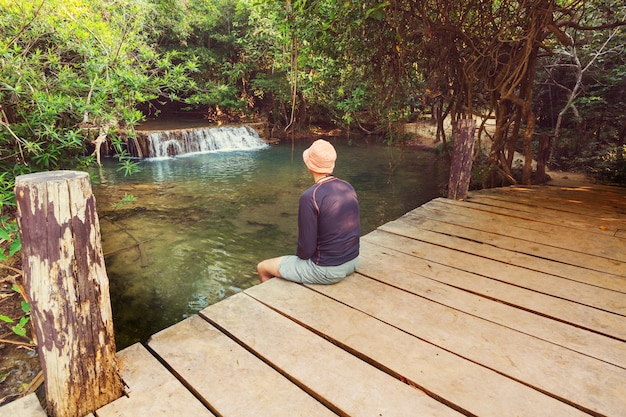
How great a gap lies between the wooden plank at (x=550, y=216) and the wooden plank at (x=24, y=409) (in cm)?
462

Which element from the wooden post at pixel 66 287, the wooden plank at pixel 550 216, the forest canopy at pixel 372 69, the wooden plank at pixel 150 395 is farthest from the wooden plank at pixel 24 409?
the wooden plank at pixel 550 216

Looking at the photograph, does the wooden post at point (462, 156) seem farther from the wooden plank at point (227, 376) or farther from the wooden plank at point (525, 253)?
the wooden plank at point (227, 376)

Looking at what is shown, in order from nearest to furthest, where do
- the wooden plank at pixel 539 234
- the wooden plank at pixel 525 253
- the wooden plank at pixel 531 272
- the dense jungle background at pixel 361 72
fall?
the wooden plank at pixel 531 272 < the wooden plank at pixel 525 253 < the wooden plank at pixel 539 234 < the dense jungle background at pixel 361 72

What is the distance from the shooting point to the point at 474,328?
2.25 meters

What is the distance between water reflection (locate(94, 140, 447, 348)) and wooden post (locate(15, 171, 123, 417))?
2708 millimetres

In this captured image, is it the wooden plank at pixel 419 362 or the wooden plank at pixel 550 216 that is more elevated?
the wooden plank at pixel 550 216

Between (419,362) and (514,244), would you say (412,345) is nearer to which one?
(419,362)

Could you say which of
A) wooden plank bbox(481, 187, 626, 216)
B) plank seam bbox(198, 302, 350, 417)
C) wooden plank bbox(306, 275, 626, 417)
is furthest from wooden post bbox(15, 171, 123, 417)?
wooden plank bbox(481, 187, 626, 216)

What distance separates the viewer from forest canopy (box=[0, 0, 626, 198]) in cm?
389

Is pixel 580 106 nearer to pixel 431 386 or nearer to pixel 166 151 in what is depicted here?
pixel 431 386

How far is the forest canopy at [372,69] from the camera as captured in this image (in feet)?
12.8

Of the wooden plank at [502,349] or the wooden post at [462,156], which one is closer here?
the wooden plank at [502,349]

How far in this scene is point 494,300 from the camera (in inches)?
101

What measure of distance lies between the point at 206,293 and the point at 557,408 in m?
4.20
